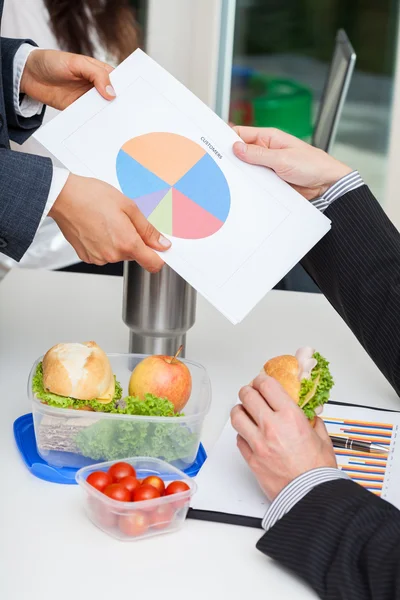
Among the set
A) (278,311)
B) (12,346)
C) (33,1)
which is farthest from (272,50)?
(12,346)

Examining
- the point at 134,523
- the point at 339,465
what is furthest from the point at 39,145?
Result: the point at 134,523

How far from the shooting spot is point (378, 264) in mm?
1322

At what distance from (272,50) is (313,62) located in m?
0.23

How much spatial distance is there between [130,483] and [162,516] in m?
0.05

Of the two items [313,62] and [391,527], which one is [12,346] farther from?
[313,62]

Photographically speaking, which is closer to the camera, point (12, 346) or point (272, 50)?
point (12, 346)

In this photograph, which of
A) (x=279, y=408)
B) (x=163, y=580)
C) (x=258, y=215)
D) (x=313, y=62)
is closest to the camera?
(x=163, y=580)

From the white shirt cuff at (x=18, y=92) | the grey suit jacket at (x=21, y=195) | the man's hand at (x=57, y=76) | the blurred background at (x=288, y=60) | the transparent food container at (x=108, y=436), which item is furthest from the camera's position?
the blurred background at (x=288, y=60)

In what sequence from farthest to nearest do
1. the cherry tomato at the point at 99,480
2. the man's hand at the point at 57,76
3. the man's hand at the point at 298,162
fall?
the man's hand at the point at 57,76 < the man's hand at the point at 298,162 < the cherry tomato at the point at 99,480

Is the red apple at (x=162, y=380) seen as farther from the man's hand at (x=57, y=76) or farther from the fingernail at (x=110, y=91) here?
the man's hand at (x=57, y=76)

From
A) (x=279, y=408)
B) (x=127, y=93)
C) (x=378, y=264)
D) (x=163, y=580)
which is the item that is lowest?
(x=163, y=580)

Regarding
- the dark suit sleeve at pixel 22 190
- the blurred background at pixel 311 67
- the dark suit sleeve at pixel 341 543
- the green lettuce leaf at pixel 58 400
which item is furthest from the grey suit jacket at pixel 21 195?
the blurred background at pixel 311 67

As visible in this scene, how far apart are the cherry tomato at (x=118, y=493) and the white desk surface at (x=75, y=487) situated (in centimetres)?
6

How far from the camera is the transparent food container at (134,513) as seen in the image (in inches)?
35.3
